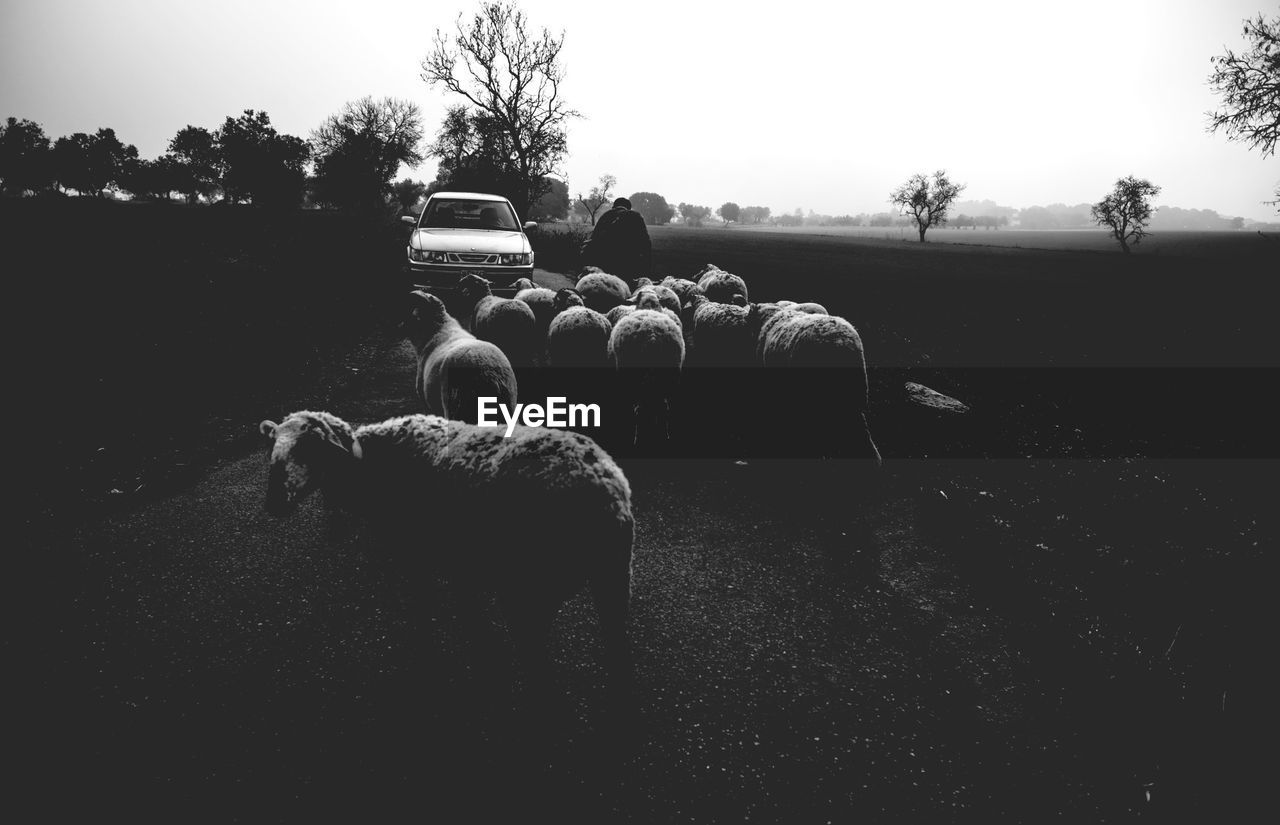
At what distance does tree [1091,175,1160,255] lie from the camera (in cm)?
6794

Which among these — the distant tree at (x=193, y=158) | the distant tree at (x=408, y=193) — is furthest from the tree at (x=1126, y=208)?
the distant tree at (x=193, y=158)

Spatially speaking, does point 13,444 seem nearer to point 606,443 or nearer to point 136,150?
point 606,443

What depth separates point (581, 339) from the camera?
7.13 metres

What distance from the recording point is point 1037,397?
295 inches

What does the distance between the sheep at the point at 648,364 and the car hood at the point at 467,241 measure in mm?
6332

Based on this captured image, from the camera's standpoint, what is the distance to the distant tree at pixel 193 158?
2874 inches

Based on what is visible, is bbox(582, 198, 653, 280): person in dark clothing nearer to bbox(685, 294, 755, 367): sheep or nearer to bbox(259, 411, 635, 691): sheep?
bbox(685, 294, 755, 367): sheep

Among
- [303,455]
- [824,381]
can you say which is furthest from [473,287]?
[303,455]

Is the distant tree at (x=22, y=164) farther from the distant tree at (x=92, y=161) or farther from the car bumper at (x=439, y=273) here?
the car bumper at (x=439, y=273)

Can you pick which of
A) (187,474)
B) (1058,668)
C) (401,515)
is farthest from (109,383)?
(1058,668)

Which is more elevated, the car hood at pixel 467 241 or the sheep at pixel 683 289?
the car hood at pixel 467 241

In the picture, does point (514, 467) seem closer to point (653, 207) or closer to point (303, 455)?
point (303, 455)

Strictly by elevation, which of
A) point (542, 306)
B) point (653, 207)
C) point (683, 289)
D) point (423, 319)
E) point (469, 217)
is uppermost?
point (653, 207)

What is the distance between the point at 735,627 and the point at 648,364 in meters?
3.37
